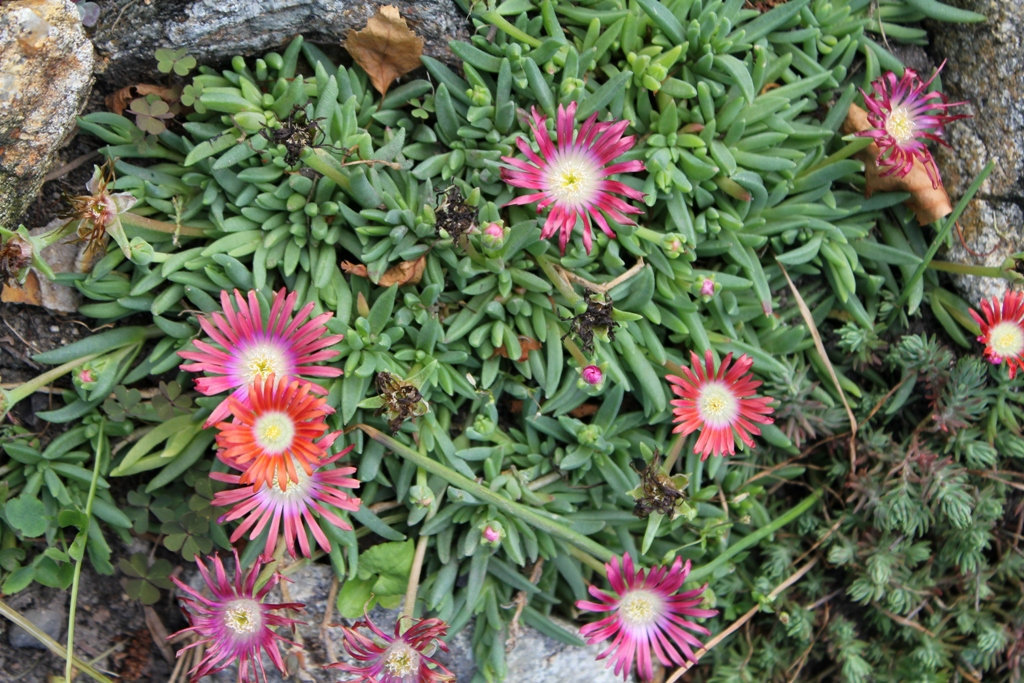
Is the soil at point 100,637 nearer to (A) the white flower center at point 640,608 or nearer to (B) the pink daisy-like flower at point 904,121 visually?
(A) the white flower center at point 640,608

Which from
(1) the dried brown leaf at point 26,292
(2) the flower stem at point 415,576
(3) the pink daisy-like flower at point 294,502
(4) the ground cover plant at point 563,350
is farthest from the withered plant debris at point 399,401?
(1) the dried brown leaf at point 26,292

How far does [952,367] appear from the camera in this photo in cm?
325

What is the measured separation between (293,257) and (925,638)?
2.88m

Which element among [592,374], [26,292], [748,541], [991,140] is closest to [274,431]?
[592,374]

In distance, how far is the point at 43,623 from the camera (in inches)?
119

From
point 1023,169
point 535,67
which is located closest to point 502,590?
point 535,67

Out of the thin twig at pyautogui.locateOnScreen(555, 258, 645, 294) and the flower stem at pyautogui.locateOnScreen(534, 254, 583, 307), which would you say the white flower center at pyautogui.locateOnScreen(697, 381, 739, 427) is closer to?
the thin twig at pyautogui.locateOnScreen(555, 258, 645, 294)

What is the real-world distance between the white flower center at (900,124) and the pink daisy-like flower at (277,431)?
233 cm

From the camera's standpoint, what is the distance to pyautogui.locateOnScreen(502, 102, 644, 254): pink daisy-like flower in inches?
107

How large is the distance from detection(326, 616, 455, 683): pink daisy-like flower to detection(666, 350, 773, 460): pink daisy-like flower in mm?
1128

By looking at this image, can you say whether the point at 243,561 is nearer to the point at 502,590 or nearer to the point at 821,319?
the point at 502,590

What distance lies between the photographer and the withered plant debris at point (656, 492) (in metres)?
2.85

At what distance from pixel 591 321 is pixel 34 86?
1969mm

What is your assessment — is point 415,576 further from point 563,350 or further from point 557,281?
point 557,281
